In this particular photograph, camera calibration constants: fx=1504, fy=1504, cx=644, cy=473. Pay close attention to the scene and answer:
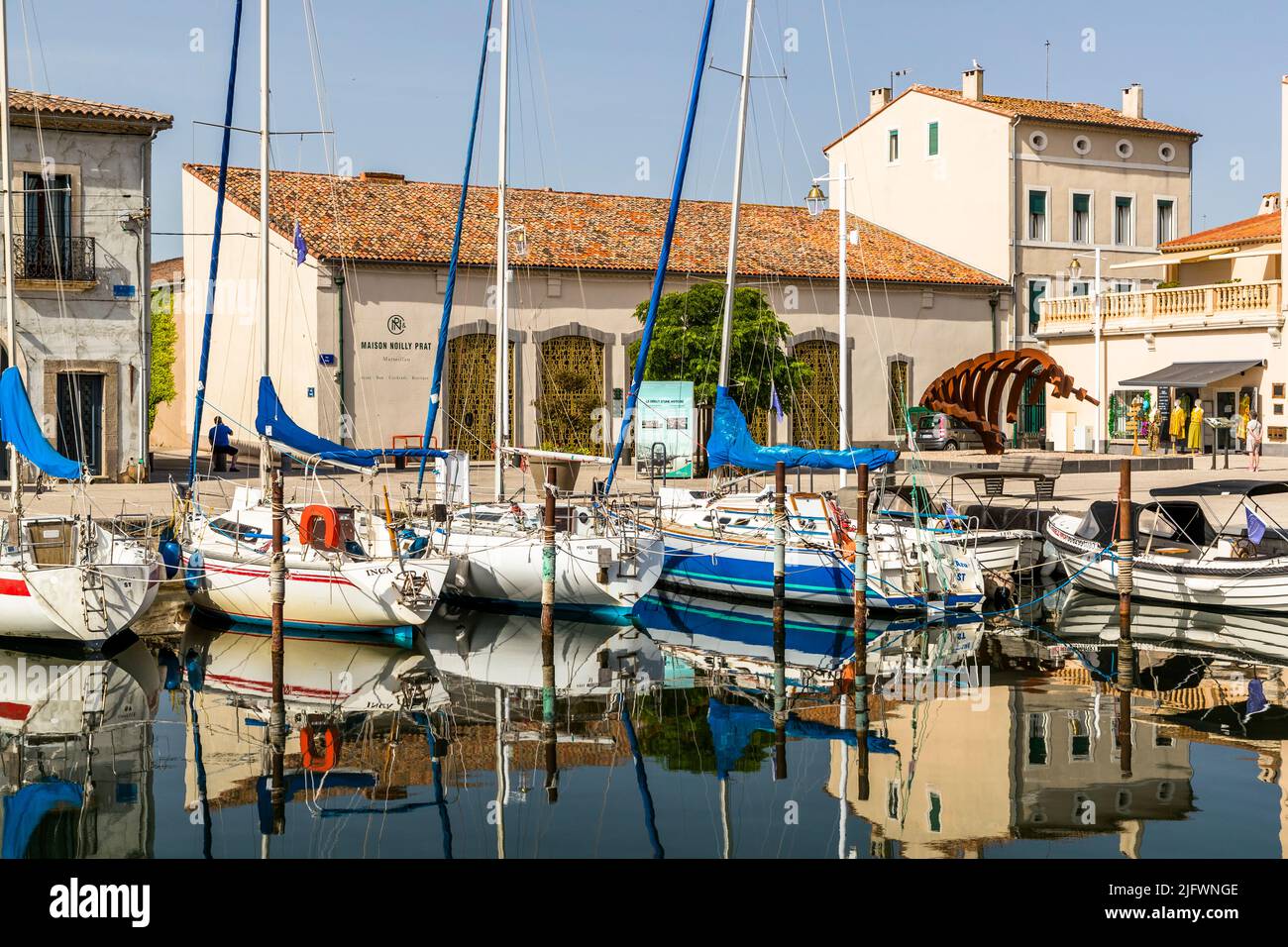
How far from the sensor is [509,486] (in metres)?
32.1

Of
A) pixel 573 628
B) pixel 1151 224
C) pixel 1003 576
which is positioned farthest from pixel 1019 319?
pixel 573 628

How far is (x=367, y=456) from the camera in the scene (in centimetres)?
2078

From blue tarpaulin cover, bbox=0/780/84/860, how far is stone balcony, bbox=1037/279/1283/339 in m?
35.9

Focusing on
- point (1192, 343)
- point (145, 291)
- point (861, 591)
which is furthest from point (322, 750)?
point (1192, 343)

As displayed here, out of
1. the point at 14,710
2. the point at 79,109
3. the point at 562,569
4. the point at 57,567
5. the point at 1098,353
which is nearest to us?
the point at 14,710

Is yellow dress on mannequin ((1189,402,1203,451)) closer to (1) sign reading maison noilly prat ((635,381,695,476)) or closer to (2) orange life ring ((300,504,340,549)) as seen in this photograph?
(1) sign reading maison noilly prat ((635,381,695,476))

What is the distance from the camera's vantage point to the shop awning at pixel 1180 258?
45.3 meters

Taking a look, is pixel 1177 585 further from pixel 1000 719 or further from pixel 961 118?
pixel 961 118

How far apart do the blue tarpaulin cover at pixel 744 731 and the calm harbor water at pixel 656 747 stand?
45 millimetres

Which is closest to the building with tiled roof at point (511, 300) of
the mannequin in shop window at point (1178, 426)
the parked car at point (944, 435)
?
the parked car at point (944, 435)

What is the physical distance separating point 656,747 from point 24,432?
31.4ft

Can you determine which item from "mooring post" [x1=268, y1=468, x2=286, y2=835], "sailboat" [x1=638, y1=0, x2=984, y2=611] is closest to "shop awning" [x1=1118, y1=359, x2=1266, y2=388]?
"sailboat" [x1=638, y1=0, x2=984, y2=611]

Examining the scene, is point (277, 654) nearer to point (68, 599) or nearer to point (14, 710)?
point (14, 710)
